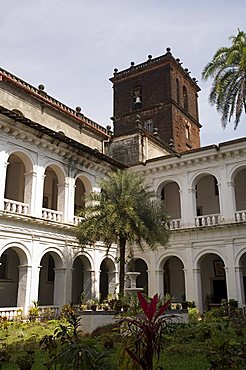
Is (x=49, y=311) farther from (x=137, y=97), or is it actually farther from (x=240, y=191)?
(x=137, y=97)

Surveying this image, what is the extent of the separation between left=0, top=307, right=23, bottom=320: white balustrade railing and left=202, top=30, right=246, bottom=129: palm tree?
1281 centimetres

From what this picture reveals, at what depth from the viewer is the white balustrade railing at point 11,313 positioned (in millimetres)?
16031

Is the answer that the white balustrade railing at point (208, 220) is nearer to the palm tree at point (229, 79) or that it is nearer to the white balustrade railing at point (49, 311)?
the palm tree at point (229, 79)

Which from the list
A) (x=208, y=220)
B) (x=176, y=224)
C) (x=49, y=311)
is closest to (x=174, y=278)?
(x=176, y=224)

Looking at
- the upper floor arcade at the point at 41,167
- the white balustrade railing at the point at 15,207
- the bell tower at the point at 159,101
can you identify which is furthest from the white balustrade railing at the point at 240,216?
the bell tower at the point at 159,101

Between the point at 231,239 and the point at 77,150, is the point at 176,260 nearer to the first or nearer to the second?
the point at 231,239

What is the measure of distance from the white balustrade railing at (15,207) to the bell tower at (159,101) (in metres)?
17.8

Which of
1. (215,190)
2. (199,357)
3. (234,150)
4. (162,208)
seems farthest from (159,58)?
(199,357)

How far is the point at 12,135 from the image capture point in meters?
17.5

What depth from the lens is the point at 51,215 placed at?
19.2 m

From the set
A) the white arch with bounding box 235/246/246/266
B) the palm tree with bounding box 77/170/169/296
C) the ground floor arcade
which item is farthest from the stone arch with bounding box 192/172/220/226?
the palm tree with bounding box 77/170/169/296

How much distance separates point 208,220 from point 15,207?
10.1 metres

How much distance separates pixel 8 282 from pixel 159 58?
2437cm

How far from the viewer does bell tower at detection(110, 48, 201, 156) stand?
34.7 metres
